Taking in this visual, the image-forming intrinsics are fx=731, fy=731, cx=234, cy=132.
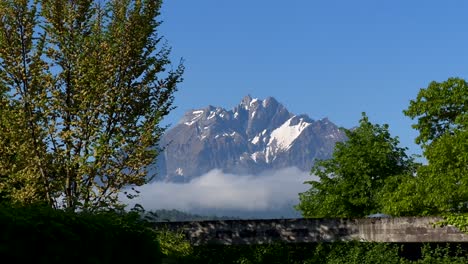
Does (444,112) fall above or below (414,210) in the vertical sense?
above

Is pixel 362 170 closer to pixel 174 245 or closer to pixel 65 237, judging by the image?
pixel 174 245

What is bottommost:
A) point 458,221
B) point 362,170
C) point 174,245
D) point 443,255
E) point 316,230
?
point 443,255

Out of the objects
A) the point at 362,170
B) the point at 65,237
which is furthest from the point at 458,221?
the point at 65,237

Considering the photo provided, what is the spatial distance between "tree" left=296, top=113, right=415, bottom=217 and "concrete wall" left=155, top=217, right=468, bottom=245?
21061 millimetres

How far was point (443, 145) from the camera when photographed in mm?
47000

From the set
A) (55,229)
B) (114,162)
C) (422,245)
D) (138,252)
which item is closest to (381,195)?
(422,245)

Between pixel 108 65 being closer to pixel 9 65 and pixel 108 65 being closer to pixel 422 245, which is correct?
pixel 9 65

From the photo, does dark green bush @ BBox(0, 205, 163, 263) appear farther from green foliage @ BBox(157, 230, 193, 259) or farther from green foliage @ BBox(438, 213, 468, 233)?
green foliage @ BBox(438, 213, 468, 233)

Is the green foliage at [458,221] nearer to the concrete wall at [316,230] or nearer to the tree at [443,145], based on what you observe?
the concrete wall at [316,230]

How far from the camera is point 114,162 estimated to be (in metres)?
30.4

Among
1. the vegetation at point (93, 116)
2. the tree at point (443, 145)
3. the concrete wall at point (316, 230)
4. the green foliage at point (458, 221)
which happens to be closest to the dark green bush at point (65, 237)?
the vegetation at point (93, 116)

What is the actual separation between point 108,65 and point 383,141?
117ft

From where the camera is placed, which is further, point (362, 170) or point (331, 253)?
point (362, 170)

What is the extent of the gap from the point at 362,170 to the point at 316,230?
23.8 m
